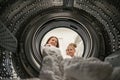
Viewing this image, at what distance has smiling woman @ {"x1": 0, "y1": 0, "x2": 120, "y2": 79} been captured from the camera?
1.44 m

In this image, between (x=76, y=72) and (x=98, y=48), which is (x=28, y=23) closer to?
(x=98, y=48)

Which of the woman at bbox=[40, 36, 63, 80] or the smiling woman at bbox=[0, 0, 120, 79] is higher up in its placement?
the smiling woman at bbox=[0, 0, 120, 79]

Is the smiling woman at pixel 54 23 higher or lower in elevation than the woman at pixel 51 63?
higher

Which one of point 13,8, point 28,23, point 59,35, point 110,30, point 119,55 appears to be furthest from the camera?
point 59,35

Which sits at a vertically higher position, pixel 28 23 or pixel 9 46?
pixel 28 23

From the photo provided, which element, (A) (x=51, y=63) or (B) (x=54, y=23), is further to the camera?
(B) (x=54, y=23)

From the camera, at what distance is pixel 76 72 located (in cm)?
97

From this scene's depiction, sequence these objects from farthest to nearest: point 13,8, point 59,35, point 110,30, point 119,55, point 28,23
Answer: point 59,35 < point 28,23 < point 110,30 < point 13,8 < point 119,55

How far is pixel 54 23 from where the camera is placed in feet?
5.95

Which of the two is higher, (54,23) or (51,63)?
(54,23)

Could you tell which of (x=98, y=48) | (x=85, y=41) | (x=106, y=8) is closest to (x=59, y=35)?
(x=85, y=41)

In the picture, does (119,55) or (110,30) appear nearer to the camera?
(119,55)

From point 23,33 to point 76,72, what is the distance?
2.28 ft

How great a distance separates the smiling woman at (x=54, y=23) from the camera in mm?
1439
